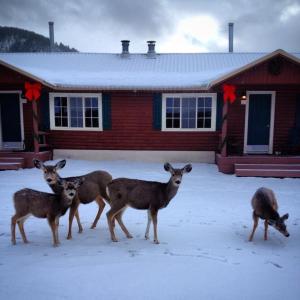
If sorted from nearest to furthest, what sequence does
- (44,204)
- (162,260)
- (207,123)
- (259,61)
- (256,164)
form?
1. (162,260)
2. (44,204)
3. (259,61)
4. (256,164)
5. (207,123)

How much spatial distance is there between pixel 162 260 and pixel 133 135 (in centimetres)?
914

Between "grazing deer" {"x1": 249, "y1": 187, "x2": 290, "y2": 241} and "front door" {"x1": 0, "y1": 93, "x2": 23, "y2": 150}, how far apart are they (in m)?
11.5

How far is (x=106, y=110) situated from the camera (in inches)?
504

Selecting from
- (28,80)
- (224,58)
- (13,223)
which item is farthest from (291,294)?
(224,58)

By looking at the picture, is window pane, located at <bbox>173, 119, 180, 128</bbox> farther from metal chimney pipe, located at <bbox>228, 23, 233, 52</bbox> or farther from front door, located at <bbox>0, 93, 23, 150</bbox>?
metal chimney pipe, located at <bbox>228, 23, 233, 52</bbox>

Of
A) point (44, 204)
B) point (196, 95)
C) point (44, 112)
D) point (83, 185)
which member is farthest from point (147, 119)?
point (44, 204)

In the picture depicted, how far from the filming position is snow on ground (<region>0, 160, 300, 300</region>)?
11.3ft

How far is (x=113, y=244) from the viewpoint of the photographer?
4.75 metres

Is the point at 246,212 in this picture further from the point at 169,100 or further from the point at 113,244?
the point at 169,100

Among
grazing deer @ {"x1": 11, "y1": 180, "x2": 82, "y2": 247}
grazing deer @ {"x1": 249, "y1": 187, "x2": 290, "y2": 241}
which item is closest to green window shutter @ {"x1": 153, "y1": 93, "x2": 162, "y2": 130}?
grazing deer @ {"x1": 249, "y1": 187, "x2": 290, "y2": 241}

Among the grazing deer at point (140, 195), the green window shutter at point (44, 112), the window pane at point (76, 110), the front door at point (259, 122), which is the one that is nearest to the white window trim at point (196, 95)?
the front door at point (259, 122)

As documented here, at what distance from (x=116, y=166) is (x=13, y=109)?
5792mm

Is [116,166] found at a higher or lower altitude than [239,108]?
lower

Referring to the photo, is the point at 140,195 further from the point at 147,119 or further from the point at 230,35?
the point at 230,35
